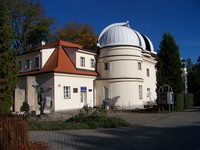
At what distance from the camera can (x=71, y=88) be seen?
27281mm

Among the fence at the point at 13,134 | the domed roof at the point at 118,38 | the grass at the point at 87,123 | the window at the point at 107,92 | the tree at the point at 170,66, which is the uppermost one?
the domed roof at the point at 118,38

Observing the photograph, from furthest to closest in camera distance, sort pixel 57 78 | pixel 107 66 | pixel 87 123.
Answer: pixel 107 66 → pixel 57 78 → pixel 87 123

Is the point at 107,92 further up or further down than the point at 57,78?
further down

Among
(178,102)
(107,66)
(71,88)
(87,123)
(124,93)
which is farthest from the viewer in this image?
(107,66)

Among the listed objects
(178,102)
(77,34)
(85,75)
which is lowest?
(178,102)

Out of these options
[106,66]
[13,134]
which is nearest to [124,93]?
[106,66]

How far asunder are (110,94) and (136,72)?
404 centimetres

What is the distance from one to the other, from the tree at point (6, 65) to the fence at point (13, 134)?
26.0ft

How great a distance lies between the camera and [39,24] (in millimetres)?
43844

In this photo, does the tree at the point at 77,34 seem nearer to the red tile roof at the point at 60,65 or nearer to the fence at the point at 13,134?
the red tile roof at the point at 60,65

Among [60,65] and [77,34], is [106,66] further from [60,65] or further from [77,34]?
[77,34]

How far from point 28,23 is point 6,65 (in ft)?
96.5

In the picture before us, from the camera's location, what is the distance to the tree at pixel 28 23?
42062mm

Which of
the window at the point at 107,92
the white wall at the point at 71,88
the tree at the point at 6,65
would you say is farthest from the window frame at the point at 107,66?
the tree at the point at 6,65
